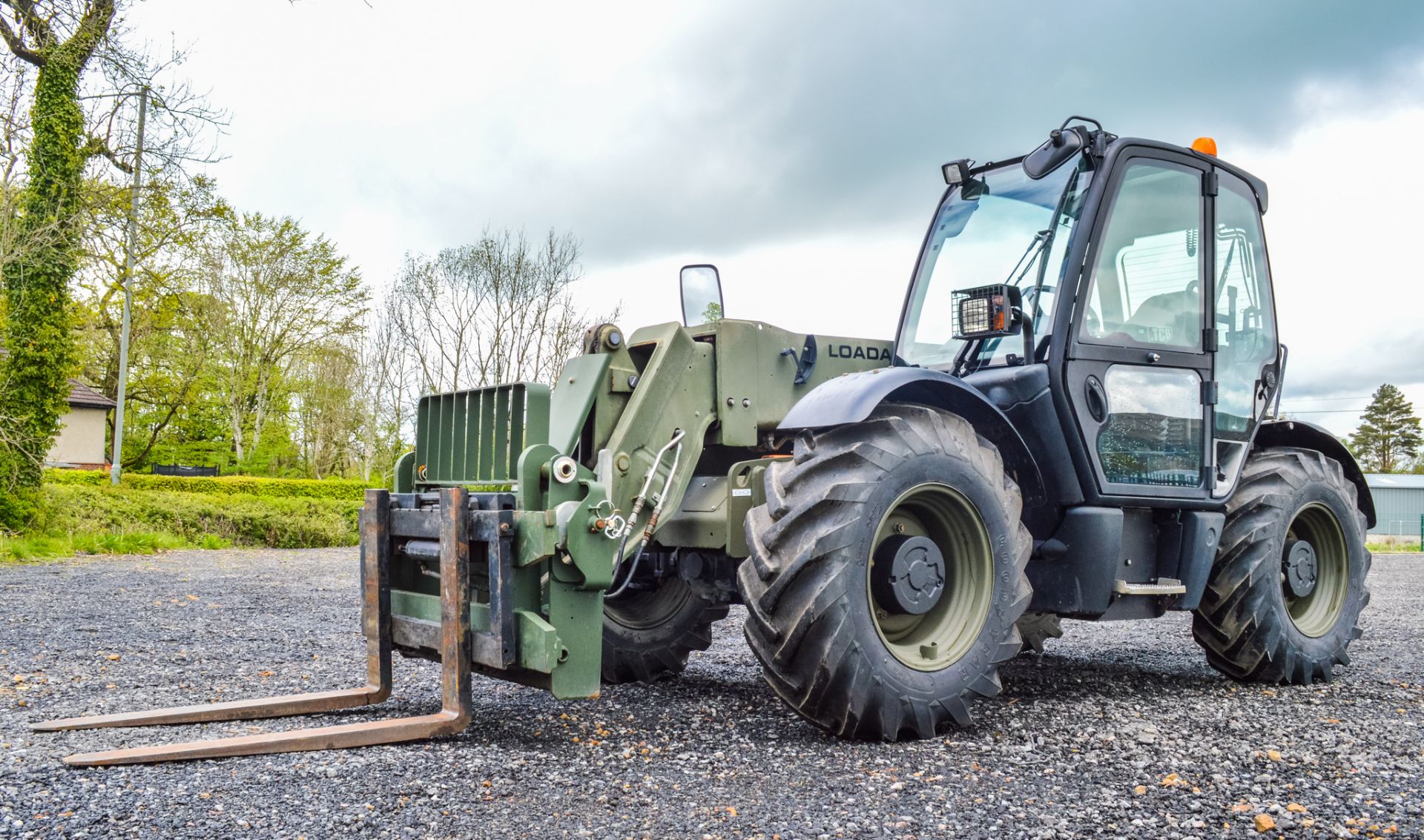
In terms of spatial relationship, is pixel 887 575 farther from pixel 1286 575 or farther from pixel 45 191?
pixel 45 191

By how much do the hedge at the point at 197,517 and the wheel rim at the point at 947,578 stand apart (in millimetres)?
14598

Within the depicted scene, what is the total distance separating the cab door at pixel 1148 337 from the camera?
16.8 feet

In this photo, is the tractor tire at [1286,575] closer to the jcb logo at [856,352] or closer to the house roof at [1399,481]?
the jcb logo at [856,352]

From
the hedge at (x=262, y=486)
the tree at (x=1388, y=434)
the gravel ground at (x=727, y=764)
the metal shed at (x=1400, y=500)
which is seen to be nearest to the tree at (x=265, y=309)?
the hedge at (x=262, y=486)

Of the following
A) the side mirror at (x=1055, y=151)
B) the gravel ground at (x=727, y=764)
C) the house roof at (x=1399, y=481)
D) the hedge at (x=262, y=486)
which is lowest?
the gravel ground at (x=727, y=764)

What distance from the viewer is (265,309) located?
33031 millimetres

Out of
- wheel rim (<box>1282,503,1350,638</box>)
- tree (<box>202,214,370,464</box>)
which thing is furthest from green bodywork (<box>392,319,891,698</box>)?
tree (<box>202,214,370,464</box>)

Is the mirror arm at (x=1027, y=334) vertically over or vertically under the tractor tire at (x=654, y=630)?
over

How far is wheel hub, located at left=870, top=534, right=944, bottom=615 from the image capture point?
4188mm

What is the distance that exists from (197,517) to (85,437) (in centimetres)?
2598

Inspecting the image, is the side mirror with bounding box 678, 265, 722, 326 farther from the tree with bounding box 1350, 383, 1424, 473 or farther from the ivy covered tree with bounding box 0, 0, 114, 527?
the tree with bounding box 1350, 383, 1424, 473

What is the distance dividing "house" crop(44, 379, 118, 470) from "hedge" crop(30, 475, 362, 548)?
2172 cm

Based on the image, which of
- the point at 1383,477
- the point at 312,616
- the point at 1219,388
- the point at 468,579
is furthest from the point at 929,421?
the point at 1383,477

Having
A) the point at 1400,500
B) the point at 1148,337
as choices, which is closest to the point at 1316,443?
the point at 1148,337
